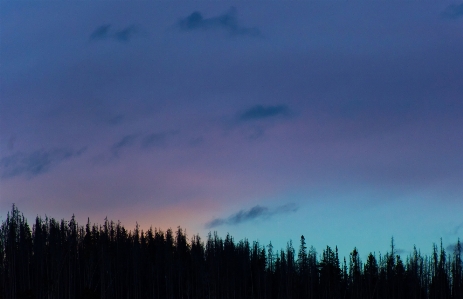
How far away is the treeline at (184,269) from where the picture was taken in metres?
103

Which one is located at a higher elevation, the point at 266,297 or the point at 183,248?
the point at 183,248

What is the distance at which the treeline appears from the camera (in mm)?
102562

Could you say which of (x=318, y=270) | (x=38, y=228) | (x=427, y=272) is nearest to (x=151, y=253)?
(x=38, y=228)

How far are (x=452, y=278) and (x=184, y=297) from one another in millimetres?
40410

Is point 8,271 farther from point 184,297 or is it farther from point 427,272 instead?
point 427,272

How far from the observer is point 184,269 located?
366 feet

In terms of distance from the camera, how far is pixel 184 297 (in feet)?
371

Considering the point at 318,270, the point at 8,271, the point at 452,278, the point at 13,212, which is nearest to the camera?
the point at 8,271

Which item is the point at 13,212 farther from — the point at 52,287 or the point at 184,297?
the point at 184,297

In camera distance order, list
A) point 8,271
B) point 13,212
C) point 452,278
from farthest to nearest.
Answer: point 452,278 < point 13,212 < point 8,271

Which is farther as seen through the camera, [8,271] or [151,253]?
[151,253]

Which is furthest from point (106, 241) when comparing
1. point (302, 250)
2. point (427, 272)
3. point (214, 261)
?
point (427, 272)

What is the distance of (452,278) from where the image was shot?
114562mm

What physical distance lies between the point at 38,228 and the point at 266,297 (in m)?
34.4
